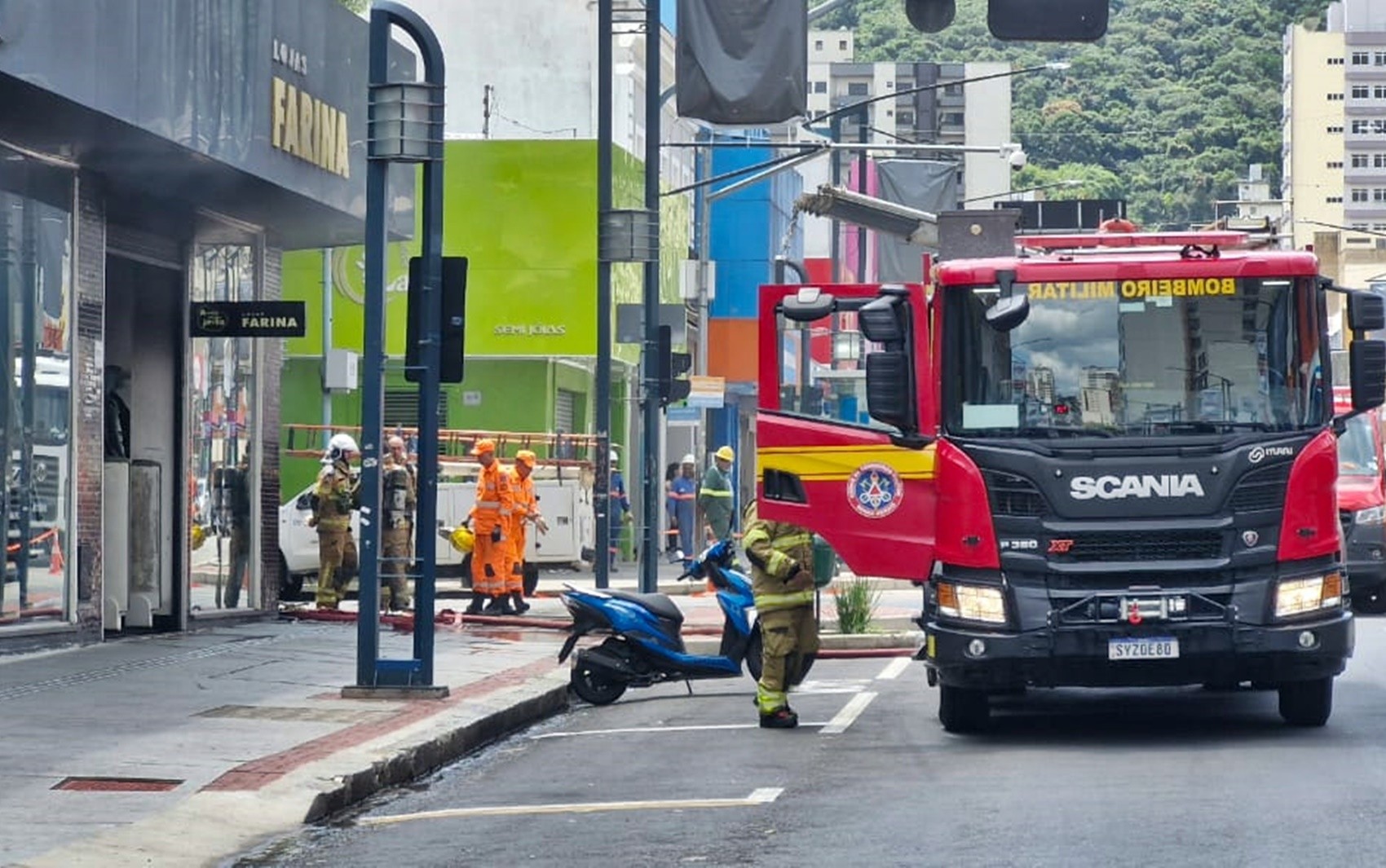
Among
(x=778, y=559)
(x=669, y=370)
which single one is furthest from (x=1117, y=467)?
(x=669, y=370)

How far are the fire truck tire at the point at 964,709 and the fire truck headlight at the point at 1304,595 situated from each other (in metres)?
1.80

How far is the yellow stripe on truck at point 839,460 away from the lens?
576 inches

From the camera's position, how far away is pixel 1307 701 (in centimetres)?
1461

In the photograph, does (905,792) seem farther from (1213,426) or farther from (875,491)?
(1213,426)

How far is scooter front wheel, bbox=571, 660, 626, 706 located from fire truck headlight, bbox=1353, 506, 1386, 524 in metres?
12.1

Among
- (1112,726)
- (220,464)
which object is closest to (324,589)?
(220,464)

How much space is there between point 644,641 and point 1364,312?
19.1 feet

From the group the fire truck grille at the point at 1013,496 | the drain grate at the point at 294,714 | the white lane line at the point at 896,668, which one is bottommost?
the white lane line at the point at 896,668

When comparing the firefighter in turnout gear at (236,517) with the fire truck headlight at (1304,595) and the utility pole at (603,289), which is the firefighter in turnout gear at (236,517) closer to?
the utility pole at (603,289)

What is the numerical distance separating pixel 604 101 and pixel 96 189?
664cm

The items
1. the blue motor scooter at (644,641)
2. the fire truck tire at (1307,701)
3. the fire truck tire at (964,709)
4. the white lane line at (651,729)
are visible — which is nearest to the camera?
the fire truck tire at (1307,701)

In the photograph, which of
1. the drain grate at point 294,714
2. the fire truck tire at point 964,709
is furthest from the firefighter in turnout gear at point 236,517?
the fire truck tire at point 964,709

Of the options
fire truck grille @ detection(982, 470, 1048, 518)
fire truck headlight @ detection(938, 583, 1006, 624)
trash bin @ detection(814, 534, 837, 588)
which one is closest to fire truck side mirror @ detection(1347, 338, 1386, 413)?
fire truck grille @ detection(982, 470, 1048, 518)

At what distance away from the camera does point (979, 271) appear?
14.4 metres
